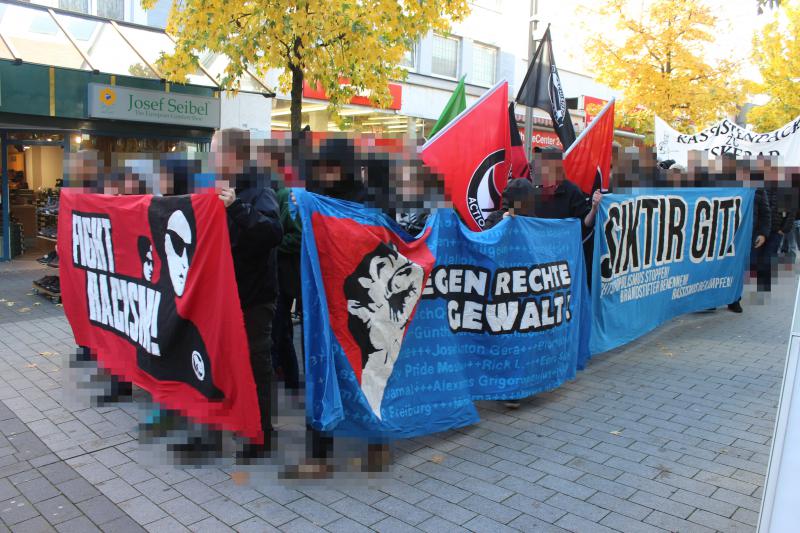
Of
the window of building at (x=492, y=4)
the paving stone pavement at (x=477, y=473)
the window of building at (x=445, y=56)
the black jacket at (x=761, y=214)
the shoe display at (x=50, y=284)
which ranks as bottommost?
the paving stone pavement at (x=477, y=473)

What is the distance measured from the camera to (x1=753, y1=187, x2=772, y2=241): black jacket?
972 centimetres

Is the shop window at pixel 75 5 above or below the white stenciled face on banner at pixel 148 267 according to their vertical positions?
above

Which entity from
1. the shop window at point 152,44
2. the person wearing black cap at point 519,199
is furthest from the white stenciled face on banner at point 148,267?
the shop window at point 152,44

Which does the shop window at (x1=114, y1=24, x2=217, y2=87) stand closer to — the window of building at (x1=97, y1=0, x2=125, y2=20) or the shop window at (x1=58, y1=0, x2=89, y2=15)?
the window of building at (x1=97, y1=0, x2=125, y2=20)

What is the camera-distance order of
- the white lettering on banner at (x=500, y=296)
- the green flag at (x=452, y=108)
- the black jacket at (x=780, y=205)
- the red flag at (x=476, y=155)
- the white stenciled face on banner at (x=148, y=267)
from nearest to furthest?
the white stenciled face on banner at (x=148, y=267)
the white lettering on banner at (x=500, y=296)
the red flag at (x=476, y=155)
the green flag at (x=452, y=108)
the black jacket at (x=780, y=205)

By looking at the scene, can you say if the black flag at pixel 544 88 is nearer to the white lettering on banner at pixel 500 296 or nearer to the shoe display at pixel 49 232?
the white lettering on banner at pixel 500 296

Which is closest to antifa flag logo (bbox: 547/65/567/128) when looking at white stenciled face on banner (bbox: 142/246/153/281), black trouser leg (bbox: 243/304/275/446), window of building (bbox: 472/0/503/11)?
black trouser leg (bbox: 243/304/275/446)

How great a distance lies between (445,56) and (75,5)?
11.8 m

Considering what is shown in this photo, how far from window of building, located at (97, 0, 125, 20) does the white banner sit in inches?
476

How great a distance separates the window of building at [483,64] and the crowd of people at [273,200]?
18451 millimetres

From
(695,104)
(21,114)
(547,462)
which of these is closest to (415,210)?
(547,462)

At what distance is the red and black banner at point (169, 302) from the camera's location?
4000 millimetres

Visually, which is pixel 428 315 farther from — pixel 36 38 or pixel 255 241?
pixel 36 38

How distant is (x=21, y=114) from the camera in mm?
11703
